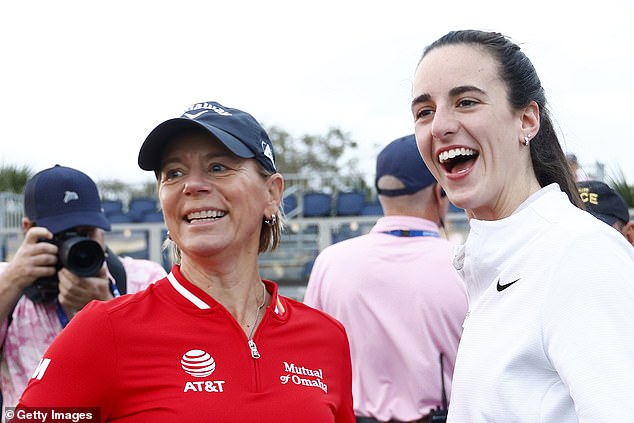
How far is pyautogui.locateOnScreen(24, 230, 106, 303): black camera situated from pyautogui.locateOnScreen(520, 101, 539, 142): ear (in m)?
1.65

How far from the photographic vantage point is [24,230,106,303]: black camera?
2.73 meters

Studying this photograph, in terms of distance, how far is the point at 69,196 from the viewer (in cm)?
288

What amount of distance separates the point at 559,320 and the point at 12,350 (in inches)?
81.8

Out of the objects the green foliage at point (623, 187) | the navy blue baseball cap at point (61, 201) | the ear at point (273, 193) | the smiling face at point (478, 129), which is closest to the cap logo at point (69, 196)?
the navy blue baseball cap at point (61, 201)

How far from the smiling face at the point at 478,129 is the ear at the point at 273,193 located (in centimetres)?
52

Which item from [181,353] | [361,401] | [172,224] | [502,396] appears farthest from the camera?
[361,401]

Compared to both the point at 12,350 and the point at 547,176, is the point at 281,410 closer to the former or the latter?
the point at 547,176

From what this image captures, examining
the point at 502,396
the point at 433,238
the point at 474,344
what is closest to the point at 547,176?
the point at 474,344

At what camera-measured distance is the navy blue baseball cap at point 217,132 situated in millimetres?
1920

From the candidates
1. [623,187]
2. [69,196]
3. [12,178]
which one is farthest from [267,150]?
[12,178]

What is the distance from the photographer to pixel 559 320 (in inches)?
56.6

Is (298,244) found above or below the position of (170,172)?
below

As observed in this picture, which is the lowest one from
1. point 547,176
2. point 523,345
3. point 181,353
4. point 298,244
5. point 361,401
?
point 298,244

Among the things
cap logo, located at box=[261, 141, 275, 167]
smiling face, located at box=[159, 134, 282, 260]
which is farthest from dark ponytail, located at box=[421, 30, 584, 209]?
smiling face, located at box=[159, 134, 282, 260]
